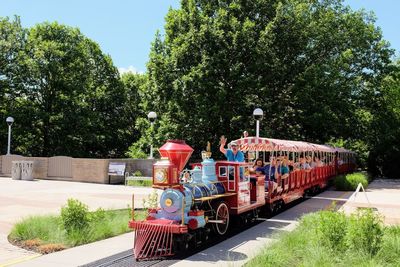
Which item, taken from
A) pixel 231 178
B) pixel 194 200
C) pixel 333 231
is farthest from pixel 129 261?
pixel 333 231

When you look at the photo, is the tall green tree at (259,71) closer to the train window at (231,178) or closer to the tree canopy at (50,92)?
the tree canopy at (50,92)

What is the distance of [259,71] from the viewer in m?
29.0

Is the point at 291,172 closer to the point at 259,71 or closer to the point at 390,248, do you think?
the point at 390,248

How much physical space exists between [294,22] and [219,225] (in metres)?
22.5

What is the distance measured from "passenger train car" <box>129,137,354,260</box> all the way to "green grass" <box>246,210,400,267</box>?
76.8 inches

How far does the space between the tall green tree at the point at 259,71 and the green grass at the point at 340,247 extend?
1899cm

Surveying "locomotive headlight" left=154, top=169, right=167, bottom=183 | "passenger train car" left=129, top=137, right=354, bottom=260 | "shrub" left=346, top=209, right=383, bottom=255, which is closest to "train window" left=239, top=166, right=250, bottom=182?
"passenger train car" left=129, top=137, right=354, bottom=260

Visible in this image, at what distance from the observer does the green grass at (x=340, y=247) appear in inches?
291

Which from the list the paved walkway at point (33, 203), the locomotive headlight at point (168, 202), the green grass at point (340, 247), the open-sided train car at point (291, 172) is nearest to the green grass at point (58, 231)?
the paved walkway at point (33, 203)

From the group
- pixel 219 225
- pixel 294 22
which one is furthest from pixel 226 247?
pixel 294 22

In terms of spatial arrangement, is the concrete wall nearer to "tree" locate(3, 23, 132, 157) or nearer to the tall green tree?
the tall green tree

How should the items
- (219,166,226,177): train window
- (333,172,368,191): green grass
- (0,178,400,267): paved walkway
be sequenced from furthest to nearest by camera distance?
(333,172,368,191): green grass
(219,166,226,177): train window
(0,178,400,267): paved walkway

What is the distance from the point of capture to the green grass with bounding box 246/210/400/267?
738 cm

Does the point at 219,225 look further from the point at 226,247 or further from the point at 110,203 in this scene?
the point at 110,203
